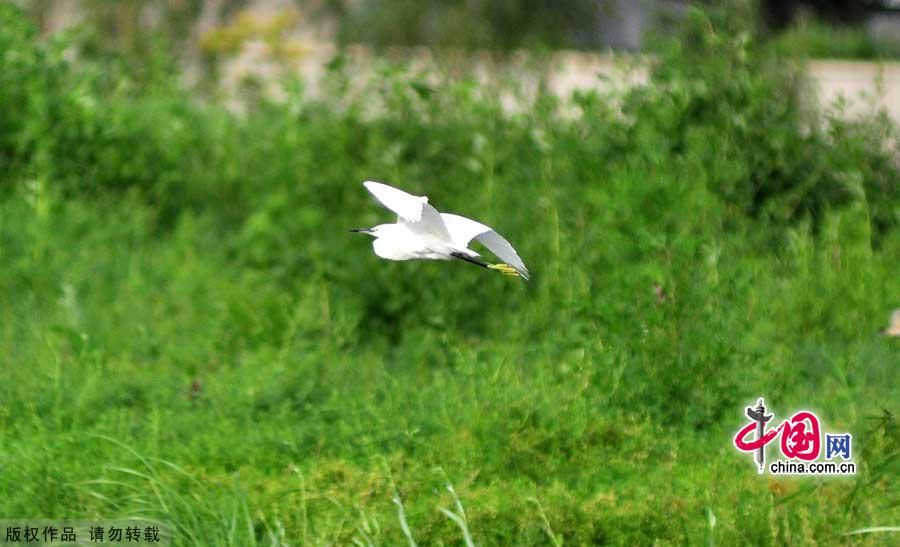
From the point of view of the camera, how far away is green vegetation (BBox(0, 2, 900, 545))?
4410mm

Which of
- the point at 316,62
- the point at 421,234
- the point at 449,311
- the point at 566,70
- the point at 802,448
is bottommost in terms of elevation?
the point at 802,448

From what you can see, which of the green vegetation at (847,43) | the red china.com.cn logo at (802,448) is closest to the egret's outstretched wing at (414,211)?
the red china.com.cn logo at (802,448)

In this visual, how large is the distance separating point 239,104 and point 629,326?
6.79m

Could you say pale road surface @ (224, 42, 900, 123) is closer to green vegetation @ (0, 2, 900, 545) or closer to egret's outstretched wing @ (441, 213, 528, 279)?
green vegetation @ (0, 2, 900, 545)

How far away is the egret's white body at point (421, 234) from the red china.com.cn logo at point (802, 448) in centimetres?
161

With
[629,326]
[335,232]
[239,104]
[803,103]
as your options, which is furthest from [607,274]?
[239,104]

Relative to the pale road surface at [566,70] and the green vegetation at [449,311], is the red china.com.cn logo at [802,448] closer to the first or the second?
the green vegetation at [449,311]

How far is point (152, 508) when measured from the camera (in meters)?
4.24

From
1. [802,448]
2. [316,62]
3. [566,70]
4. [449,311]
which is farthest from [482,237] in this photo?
[316,62]

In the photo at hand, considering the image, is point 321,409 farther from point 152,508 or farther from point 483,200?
point 483,200

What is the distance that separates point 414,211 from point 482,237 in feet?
1.26

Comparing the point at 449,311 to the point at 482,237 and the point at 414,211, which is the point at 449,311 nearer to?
the point at 482,237

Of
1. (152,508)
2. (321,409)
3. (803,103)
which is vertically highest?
(803,103)

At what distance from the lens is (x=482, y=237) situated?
3.42m
